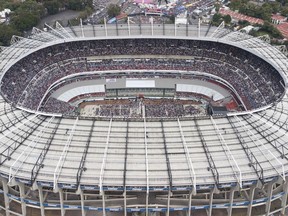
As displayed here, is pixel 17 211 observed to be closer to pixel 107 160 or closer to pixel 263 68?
pixel 107 160

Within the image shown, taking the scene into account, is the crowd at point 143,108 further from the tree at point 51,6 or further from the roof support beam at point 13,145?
the tree at point 51,6

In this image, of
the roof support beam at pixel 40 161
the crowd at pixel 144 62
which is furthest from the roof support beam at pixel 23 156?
the crowd at pixel 144 62

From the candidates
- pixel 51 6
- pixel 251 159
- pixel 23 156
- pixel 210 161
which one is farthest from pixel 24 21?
pixel 251 159

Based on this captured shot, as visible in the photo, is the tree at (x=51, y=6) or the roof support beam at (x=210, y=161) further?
the tree at (x=51, y=6)

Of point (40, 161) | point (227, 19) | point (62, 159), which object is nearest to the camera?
point (40, 161)

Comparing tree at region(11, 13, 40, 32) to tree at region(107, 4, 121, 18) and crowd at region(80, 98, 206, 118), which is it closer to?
tree at region(107, 4, 121, 18)

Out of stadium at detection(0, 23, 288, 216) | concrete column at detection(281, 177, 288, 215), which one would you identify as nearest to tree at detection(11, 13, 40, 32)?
stadium at detection(0, 23, 288, 216)

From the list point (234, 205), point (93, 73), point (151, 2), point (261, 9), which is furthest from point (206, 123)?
point (151, 2)

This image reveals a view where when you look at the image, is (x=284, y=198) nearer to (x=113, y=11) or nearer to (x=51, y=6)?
(x=113, y=11)
